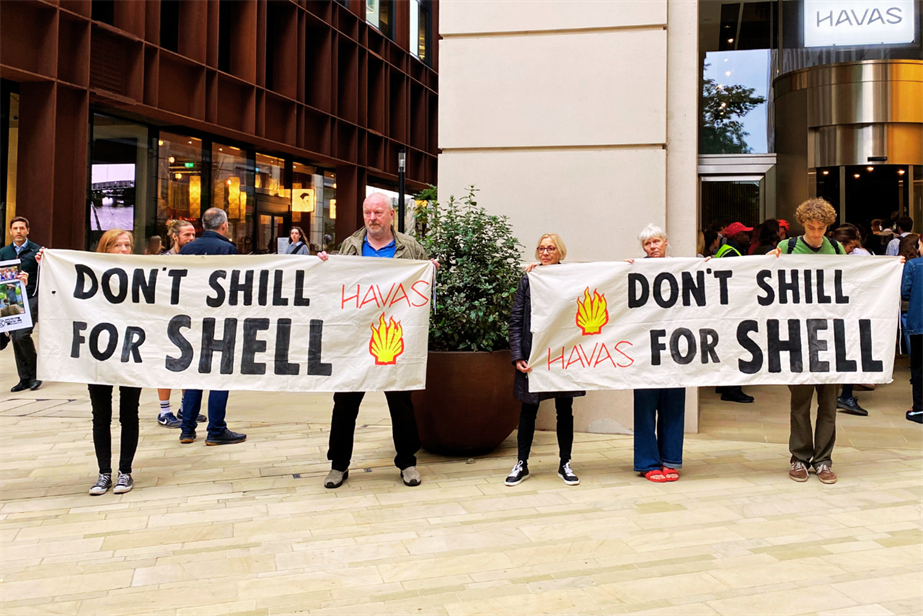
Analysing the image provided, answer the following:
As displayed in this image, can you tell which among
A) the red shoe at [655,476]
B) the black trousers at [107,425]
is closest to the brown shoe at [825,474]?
the red shoe at [655,476]

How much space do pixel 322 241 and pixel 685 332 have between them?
837 inches

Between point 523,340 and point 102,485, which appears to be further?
point 523,340

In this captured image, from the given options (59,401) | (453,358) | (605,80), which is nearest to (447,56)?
(605,80)

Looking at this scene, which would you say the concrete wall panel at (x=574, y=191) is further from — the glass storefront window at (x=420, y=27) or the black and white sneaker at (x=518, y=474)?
the glass storefront window at (x=420, y=27)

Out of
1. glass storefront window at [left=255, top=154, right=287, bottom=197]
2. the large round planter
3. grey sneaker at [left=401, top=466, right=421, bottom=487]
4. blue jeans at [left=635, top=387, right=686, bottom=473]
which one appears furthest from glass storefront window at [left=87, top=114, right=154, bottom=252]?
blue jeans at [left=635, top=387, right=686, bottom=473]

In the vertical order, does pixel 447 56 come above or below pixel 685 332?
above

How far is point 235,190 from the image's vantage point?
70.6 feet

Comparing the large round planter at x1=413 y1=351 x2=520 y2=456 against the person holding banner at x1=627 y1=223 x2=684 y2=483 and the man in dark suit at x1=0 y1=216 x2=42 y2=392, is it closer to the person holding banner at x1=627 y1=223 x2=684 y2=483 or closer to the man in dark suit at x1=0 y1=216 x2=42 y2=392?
the person holding banner at x1=627 y1=223 x2=684 y2=483

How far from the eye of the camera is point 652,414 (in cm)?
602

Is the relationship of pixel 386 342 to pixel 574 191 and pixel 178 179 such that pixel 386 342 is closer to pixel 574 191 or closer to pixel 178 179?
pixel 574 191

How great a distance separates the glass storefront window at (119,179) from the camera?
16.4 m

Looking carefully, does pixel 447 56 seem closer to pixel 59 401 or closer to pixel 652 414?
→ pixel 652 414

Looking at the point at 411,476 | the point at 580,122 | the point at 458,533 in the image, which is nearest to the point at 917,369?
the point at 580,122

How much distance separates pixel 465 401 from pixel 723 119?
7.70 m
